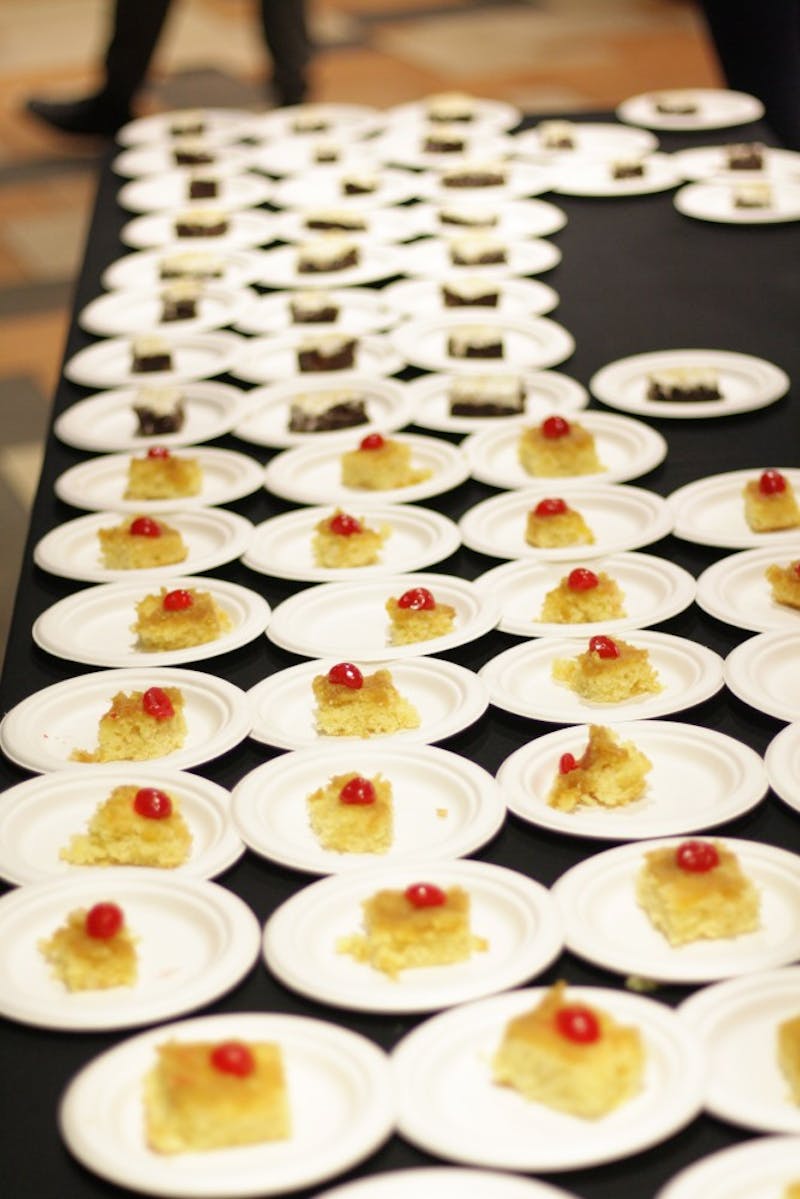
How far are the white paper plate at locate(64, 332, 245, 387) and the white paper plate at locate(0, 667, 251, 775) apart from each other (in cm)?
111

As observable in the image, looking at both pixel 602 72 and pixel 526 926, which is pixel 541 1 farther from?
pixel 526 926

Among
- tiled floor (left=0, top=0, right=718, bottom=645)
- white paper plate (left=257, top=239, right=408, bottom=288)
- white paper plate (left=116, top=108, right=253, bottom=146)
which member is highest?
white paper plate (left=257, top=239, right=408, bottom=288)

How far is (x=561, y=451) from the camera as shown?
2.51 m

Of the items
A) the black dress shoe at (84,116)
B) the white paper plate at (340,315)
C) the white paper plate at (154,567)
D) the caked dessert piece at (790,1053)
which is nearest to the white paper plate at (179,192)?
the white paper plate at (340,315)

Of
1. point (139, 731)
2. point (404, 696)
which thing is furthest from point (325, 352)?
point (139, 731)

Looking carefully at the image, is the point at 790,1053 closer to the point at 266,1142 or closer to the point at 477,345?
the point at 266,1142

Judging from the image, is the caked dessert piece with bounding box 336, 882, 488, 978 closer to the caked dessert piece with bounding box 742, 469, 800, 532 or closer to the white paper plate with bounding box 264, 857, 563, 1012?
the white paper plate with bounding box 264, 857, 563, 1012

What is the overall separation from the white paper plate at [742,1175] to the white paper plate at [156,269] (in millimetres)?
2575

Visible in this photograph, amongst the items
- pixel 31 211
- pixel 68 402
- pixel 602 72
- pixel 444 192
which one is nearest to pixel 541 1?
pixel 602 72

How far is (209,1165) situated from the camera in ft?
4.08

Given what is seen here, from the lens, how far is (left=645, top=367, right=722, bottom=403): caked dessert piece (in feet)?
8.91

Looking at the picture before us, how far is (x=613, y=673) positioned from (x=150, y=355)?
1.48m

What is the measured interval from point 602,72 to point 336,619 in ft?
21.9

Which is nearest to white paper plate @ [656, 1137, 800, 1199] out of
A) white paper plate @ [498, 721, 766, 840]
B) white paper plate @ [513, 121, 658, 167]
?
white paper plate @ [498, 721, 766, 840]
